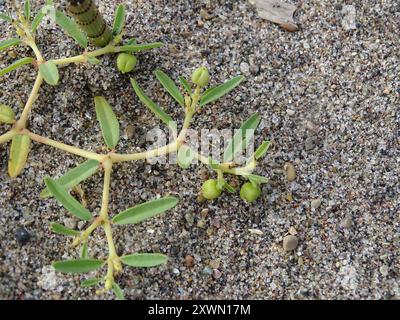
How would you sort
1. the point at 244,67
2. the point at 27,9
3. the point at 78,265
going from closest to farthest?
the point at 78,265 → the point at 27,9 → the point at 244,67

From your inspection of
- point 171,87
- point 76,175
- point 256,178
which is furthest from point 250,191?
point 76,175

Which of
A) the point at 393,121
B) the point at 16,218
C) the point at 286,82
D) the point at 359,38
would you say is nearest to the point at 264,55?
the point at 286,82

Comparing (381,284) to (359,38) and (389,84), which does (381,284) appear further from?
(359,38)

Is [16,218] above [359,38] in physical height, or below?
below

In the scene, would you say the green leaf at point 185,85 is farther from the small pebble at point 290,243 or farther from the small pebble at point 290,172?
the small pebble at point 290,243

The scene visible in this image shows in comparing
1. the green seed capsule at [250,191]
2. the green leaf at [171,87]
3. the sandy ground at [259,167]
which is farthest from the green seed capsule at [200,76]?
the green seed capsule at [250,191]

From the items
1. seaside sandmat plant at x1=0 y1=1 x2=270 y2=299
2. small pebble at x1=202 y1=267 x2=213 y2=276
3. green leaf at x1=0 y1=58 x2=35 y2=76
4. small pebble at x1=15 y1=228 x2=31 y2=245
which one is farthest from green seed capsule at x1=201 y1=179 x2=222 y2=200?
green leaf at x1=0 y1=58 x2=35 y2=76

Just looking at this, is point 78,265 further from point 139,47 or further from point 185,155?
point 139,47

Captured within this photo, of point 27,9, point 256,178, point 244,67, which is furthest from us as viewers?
point 244,67
